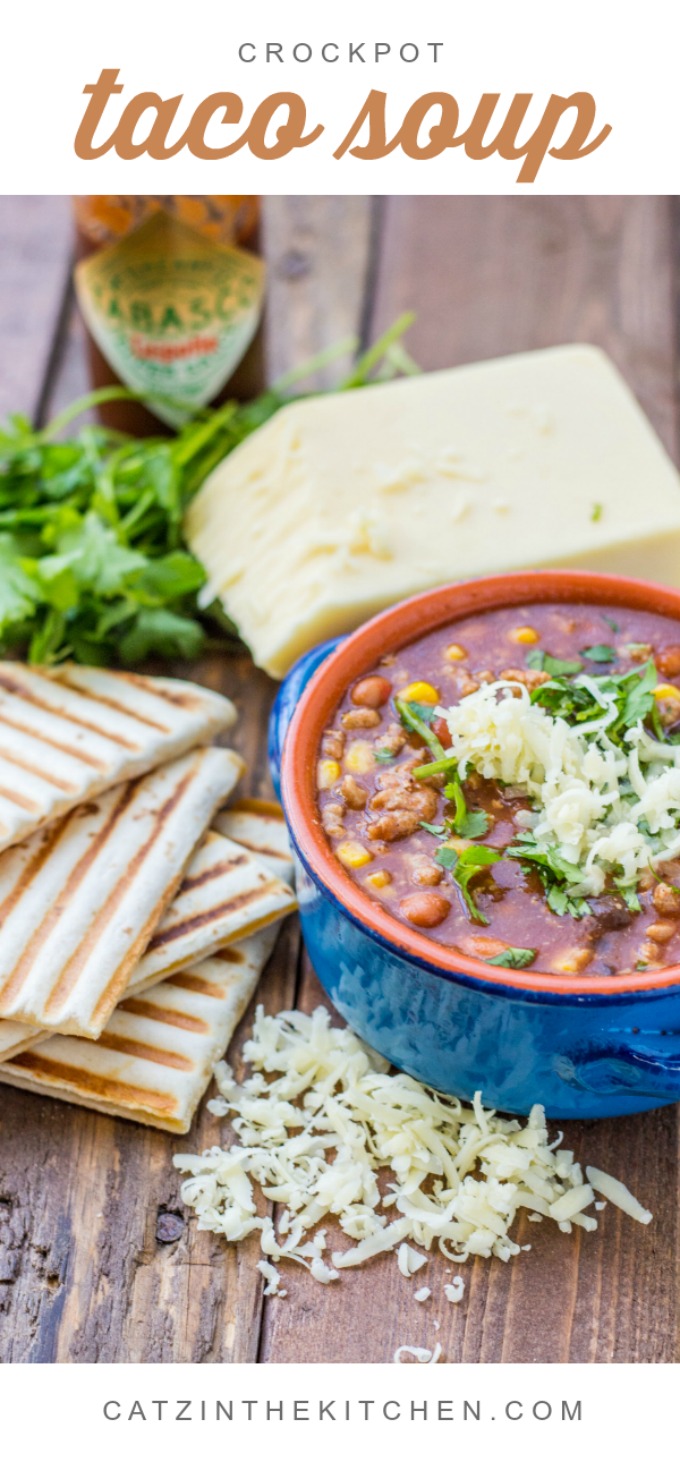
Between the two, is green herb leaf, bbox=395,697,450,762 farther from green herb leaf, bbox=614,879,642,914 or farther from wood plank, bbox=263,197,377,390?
wood plank, bbox=263,197,377,390

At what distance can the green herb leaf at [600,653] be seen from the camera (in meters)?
2.84

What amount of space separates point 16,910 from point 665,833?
1.17 meters

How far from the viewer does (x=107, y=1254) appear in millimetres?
2512

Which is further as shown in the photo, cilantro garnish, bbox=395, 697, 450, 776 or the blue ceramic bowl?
cilantro garnish, bbox=395, 697, 450, 776

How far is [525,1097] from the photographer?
2518 mm

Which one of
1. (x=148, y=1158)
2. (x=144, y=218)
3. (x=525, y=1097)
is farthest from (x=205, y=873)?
(x=144, y=218)

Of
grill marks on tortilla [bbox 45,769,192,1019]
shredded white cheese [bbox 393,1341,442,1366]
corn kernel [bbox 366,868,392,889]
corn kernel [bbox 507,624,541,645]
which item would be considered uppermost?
corn kernel [bbox 507,624,541,645]

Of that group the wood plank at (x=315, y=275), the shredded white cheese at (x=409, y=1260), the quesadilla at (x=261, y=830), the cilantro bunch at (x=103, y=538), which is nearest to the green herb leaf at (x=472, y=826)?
the quesadilla at (x=261, y=830)

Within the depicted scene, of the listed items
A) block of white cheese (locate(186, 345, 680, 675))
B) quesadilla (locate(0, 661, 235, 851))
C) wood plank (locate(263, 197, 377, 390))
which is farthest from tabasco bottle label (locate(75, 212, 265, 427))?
quesadilla (locate(0, 661, 235, 851))

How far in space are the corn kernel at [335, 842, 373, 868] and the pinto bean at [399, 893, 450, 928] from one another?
12 cm

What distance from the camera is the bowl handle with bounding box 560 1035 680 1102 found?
2.34 m

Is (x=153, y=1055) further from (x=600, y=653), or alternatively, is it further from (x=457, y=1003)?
(x=600, y=653)

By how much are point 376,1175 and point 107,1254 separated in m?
0.48

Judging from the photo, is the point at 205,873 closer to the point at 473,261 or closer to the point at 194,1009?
the point at 194,1009
